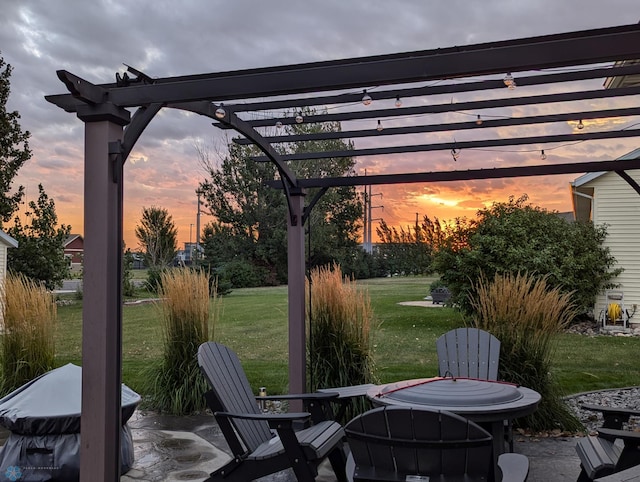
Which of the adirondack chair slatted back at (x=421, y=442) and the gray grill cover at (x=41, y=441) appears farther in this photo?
the gray grill cover at (x=41, y=441)

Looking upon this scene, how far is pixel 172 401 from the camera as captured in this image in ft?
16.5

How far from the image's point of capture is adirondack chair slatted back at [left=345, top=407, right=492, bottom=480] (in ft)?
6.35

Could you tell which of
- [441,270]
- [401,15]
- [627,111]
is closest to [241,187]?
[441,270]

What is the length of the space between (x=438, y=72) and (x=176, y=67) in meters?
6.56

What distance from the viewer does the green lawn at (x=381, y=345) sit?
7.10 m

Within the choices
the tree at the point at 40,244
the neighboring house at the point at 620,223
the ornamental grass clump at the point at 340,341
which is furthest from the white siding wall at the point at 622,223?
the tree at the point at 40,244

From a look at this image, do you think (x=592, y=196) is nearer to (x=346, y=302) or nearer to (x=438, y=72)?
(x=346, y=302)

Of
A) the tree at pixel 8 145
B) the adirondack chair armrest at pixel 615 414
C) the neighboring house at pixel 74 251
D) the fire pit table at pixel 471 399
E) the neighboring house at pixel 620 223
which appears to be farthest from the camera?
the neighboring house at pixel 74 251

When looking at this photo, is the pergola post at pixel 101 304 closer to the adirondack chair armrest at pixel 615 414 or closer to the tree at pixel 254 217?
the adirondack chair armrest at pixel 615 414

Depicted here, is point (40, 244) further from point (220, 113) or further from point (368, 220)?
point (220, 113)

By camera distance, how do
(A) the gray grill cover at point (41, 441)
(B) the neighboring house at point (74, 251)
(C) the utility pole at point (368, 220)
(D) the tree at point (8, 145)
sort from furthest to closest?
(B) the neighboring house at point (74, 251) < (C) the utility pole at point (368, 220) < (D) the tree at point (8, 145) < (A) the gray grill cover at point (41, 441)

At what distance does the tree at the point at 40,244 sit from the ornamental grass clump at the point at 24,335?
38.7 ft

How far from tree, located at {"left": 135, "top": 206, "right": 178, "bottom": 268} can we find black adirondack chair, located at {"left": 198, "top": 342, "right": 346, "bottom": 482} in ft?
51.7

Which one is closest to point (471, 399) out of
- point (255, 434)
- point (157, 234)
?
point (255, 434)
